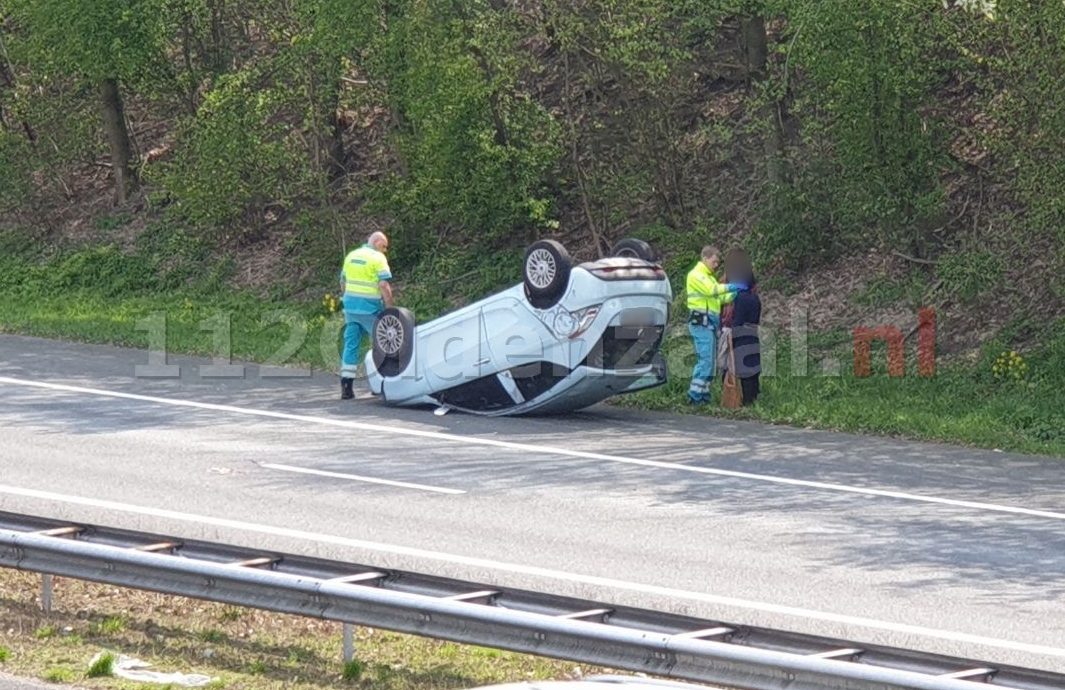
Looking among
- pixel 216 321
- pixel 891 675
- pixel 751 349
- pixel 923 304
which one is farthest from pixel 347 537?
pixel 216 321

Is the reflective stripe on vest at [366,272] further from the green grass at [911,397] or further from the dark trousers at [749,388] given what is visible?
the dark trousers at [749,388]

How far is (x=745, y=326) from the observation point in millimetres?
17156

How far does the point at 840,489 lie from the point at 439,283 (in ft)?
36.3

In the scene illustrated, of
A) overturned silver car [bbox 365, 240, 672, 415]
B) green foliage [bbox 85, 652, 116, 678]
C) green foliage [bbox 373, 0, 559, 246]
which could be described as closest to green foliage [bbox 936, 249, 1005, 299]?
overturned silver car [bbox 365, 240, 672, 415]

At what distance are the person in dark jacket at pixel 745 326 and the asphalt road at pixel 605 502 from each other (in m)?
0.88

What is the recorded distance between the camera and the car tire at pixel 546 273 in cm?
1542

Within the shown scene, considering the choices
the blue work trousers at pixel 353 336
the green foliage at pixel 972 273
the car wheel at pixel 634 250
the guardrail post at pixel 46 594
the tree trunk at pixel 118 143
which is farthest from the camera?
the tree trunk at pixel 118 143

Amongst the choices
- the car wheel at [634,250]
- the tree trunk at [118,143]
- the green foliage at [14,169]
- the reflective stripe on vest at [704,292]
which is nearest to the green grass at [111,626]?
the car wheel at [634,250]

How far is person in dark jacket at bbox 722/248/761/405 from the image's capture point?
16781mm

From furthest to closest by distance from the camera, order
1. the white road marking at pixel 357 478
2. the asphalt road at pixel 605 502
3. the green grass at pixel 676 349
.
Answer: the green grass at pixel 676 349 < the white road marking at pixel 357 478 < the asphalt road at pixel 605 502

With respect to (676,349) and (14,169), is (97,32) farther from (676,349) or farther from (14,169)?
(676,349)

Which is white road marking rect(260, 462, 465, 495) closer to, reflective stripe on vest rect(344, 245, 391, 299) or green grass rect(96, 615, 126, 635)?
green grass rect(96, 615, 126, 635)

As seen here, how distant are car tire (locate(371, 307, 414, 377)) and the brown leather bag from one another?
3.16 meters

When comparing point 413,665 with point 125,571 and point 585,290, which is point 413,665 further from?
point 585,290
